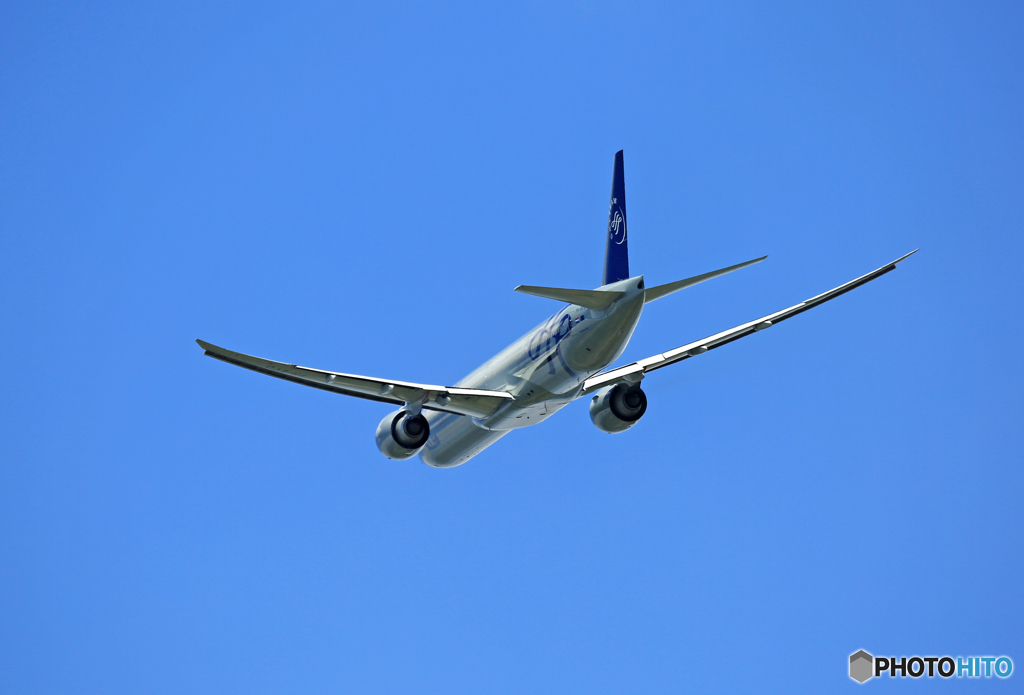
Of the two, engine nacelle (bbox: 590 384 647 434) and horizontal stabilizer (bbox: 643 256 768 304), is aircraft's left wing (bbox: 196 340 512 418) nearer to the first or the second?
engine nacelle (bbox: 590 384 647 434)

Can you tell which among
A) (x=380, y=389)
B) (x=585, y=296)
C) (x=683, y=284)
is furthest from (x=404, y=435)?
(x=683, y=284)

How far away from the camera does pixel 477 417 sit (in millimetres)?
33875

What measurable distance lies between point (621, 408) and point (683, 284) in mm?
8524

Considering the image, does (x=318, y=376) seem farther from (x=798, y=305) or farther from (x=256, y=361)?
(x=798, y=305)

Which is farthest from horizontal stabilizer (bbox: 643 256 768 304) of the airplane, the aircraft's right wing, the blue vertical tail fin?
the aircraft's right wing

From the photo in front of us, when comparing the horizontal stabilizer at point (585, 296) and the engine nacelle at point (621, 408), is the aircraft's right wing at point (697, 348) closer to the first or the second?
the engine nacelle at point (621, 408)

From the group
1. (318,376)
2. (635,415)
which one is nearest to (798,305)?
(635,415)

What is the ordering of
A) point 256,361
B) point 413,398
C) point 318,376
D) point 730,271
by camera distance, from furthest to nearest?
point 413,398, point 318,376, point 256,361, point 730,271

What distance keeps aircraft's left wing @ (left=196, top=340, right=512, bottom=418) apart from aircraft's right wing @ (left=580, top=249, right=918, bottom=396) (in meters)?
3.47

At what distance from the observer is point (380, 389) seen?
101 feet

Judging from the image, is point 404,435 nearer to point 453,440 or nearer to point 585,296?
point 453,440

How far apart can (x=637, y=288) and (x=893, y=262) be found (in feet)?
29.1

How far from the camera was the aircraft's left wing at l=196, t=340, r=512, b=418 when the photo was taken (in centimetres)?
2705

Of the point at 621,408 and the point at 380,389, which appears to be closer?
the point at 380,389
